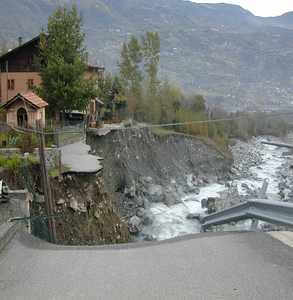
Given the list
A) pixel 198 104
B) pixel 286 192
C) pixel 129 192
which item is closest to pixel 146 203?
pixel 129 192

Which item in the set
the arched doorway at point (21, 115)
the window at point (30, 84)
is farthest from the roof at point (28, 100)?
the window at point (30, 84)

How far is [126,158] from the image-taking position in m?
28.6

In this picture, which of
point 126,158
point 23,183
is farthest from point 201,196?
point 23,183

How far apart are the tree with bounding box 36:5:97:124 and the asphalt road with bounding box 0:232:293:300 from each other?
58.1 feet

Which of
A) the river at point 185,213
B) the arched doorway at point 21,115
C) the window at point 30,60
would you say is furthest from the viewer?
the window at point 30,60

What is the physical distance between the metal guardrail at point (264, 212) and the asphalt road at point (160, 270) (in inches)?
17.2

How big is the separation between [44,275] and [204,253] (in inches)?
105

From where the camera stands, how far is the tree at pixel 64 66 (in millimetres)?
21562

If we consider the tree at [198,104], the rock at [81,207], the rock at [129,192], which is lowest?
the rock at [129,192]

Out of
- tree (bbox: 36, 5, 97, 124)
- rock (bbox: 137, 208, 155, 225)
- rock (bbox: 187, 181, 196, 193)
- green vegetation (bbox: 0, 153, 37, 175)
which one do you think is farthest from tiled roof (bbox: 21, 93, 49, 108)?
rock (bbox: 187, 181, 196, 193)

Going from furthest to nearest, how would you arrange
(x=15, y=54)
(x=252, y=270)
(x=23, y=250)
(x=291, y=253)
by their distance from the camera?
(x=15, y=54) → (x=23, y=250) → (x=291, y=253) → (x=252, y=270)

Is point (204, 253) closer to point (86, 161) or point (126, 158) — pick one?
point (86, 161)

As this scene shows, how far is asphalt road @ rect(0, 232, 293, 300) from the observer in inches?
149

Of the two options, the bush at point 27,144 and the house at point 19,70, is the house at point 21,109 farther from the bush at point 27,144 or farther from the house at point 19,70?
the house at point 19,70
